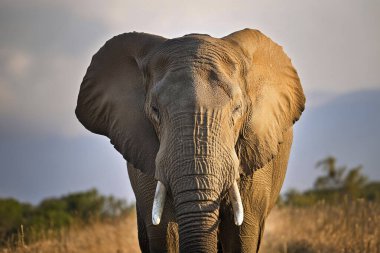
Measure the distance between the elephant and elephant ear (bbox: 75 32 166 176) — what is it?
0.5 inches

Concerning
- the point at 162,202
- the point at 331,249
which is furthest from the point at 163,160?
the point at 331,249

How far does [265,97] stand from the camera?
32.6ft

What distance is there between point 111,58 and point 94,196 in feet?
97.9

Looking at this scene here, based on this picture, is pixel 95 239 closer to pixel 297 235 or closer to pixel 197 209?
pixel 297 235

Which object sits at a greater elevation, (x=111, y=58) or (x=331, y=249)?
(x=111, y=58)

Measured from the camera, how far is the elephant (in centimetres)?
868

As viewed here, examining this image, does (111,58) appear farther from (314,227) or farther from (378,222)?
(314,227)

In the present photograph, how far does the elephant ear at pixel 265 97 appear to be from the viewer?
31.7 feet

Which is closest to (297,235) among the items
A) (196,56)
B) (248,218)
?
(248,218)

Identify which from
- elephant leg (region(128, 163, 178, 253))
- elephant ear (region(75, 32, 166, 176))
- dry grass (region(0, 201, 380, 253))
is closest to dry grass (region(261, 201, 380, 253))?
dry grass (region(0, 201, 380, 253))

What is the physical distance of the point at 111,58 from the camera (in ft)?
34.6

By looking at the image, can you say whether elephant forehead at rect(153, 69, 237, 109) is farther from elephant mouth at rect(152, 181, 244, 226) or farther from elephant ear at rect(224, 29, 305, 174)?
elephant mouth at rect(152, 181, 244, 226)

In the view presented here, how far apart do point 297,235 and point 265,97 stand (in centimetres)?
884

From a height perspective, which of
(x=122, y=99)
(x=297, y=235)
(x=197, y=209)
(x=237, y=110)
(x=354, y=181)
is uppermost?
(x=354, y=181)
